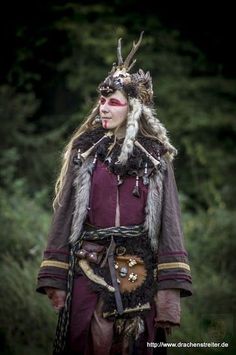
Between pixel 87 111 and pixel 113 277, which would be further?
pixel 87 111

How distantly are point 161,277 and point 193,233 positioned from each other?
526 centimetres

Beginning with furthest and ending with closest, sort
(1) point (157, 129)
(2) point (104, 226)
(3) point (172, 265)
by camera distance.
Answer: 1. (1) point (157, 129)
2. (2) point (104, 226)
3. (3) point (172, 265)

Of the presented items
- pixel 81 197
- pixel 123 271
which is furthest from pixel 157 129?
pixel 123 271

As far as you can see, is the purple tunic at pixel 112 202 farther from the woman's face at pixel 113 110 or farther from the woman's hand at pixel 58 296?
the woman's hand at pixel 58 296

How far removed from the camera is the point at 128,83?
504 cm

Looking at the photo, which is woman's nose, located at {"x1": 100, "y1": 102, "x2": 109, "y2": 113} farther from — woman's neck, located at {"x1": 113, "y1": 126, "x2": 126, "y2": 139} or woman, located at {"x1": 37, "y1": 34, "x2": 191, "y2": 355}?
woman's neck, located at {"x1": 113, "y1": 126, "x2": 126, "y2": 139}

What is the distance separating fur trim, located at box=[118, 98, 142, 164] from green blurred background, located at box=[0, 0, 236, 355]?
7.22 feet

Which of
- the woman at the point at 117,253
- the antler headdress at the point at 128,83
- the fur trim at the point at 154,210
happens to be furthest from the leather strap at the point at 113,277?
the antler headdress at the point at 128,83

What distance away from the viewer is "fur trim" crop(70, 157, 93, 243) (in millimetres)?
4859

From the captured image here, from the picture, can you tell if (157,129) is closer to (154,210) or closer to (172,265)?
(154,210)

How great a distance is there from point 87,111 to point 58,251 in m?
6.49

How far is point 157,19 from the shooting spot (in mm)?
10500

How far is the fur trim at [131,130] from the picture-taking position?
492 cm

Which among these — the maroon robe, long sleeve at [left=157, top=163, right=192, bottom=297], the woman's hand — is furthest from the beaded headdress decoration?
the woman's hand
